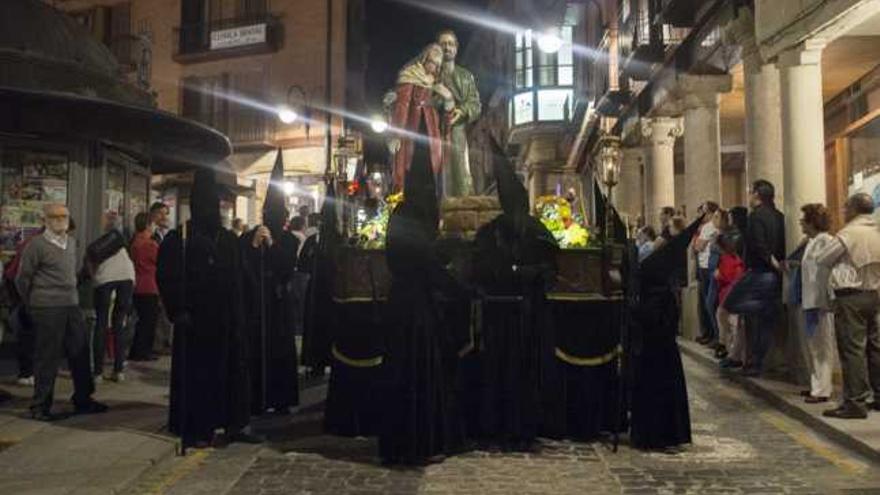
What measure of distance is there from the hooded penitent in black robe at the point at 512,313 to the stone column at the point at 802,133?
4.20 metres

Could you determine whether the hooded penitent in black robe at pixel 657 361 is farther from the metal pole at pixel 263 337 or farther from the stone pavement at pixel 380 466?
the metal pole at pixel 263 337

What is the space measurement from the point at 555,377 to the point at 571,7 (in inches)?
982

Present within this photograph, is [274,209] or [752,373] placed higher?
[274,209]

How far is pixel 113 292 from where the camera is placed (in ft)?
33.1

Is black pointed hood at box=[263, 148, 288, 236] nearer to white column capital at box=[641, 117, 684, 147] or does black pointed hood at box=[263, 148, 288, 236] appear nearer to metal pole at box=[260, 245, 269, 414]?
metal pole at box=[260, 245, 269, 414]

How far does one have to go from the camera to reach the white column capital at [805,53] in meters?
9.19

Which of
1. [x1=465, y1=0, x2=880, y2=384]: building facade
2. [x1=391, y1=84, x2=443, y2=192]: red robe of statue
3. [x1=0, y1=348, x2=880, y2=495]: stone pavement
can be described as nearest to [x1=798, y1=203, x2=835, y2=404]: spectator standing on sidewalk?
[x1=0, y1=348, x2=880, y2=495]: stone pavement

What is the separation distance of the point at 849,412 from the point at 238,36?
30621 millimetres

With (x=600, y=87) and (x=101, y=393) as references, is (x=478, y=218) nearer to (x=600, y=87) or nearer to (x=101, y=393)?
(x=101, y=393)

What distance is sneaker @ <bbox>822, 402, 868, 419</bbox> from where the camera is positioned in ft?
23.5

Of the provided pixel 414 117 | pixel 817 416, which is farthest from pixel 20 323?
pixel 817 416

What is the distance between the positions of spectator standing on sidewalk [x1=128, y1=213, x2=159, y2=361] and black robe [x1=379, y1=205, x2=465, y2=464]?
18.2 feet

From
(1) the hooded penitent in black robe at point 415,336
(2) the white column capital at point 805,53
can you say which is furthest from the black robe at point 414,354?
(2) the white column capital at point 805,53

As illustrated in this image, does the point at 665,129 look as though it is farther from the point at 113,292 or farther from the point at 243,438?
the point at 243,438
